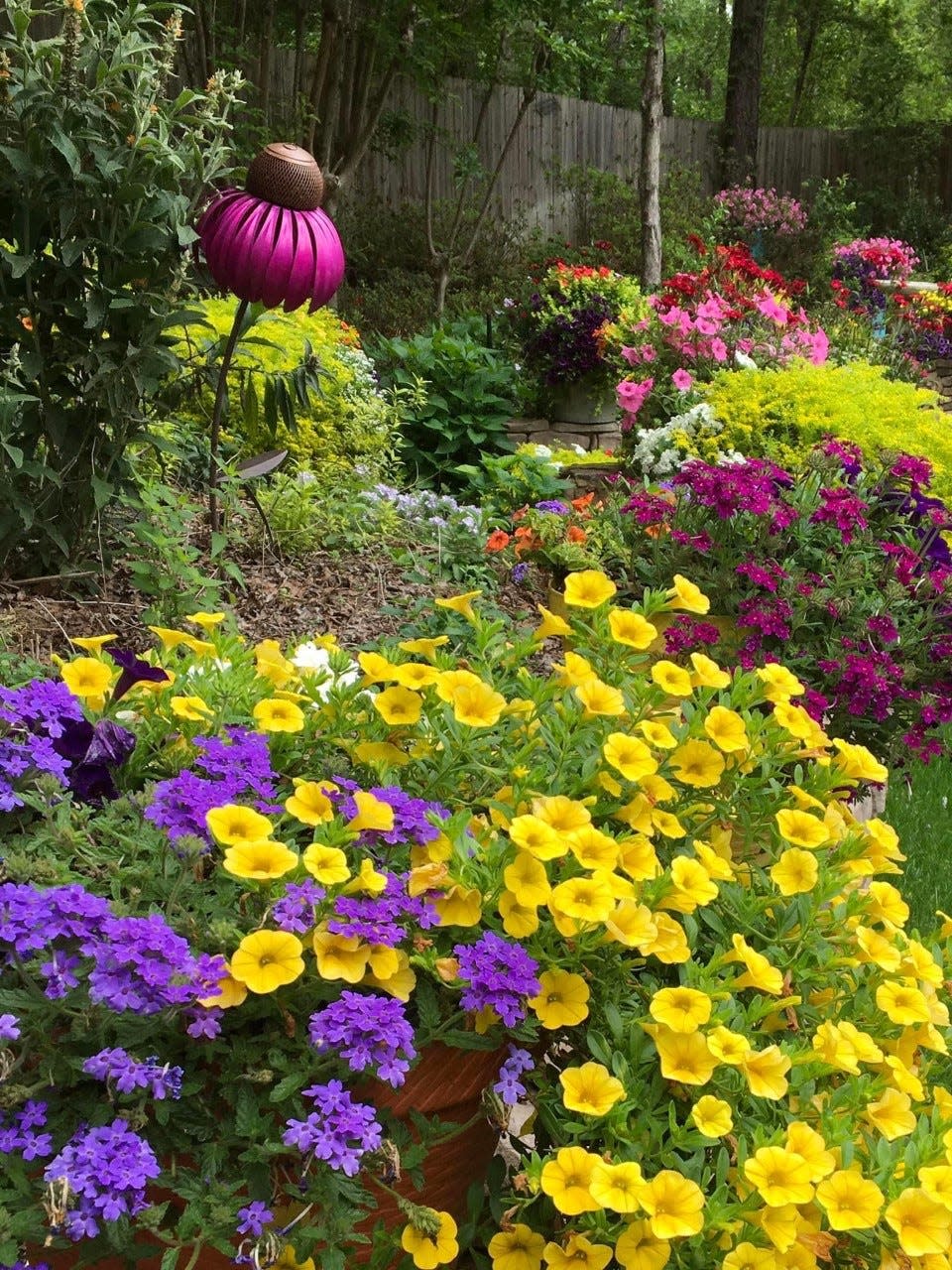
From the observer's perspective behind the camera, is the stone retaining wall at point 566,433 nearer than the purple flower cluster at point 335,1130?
No

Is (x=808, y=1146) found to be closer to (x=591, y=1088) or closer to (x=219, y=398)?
(x=591, y=1088)

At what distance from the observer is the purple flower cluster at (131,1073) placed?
1.10 meters

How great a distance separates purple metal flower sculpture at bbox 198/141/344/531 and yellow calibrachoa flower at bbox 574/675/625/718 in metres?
1.65

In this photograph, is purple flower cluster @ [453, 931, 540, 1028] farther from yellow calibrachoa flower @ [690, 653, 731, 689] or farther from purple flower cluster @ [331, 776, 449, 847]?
yellow calibrachoa flower @ [690, 653, 731, 689]

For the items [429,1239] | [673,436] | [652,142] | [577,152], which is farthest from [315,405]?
[577,152]

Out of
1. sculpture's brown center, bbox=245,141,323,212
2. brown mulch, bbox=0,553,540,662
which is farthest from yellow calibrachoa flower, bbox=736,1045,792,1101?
sculpture's brown center, bbox=245,141,323,212

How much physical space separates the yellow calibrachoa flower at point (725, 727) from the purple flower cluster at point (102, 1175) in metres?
0.91

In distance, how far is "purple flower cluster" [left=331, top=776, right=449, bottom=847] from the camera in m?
1.42

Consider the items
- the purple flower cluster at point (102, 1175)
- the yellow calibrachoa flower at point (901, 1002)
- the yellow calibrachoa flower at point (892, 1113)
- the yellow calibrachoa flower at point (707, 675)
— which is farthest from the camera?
the yellow calibrachoa flower at point (707, 675)

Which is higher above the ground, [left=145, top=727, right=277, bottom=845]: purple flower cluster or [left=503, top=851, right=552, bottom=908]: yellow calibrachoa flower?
[left=145, top=727, right=277, bottom=845]: purple flower cluster

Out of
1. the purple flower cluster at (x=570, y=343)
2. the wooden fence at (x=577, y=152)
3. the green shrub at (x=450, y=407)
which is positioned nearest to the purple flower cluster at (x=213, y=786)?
the green shrub at (x=450, y=407)

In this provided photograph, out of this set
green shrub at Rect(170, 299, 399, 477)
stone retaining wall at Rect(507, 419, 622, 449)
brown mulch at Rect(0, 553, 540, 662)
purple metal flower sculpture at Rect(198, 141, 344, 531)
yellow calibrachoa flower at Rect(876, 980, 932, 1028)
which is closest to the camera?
yellow calibrachoa flower at Rect(876, 980, 932, 1028)

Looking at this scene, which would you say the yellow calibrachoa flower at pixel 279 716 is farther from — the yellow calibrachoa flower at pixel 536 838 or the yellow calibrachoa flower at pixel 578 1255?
the yellow calibrachoa flower at pixel 578 1255

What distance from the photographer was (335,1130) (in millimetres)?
1130
